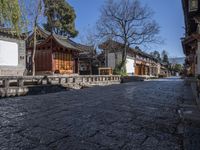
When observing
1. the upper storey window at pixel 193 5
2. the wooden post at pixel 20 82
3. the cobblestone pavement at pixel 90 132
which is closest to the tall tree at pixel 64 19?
the wooden post at pixel 20 82

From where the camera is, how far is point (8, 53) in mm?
18719

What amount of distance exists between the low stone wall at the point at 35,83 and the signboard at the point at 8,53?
5126 mm

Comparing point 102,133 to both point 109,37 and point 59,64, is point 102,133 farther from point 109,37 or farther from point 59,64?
point 109,37

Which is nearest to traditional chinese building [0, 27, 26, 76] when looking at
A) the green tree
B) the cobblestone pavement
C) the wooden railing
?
the wooden railing

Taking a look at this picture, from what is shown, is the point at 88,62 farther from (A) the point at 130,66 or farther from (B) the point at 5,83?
(B) the point at 5,83

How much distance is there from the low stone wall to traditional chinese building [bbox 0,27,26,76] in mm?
4818

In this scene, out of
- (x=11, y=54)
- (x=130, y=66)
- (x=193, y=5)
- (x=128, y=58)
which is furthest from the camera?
(x=130, y=66)

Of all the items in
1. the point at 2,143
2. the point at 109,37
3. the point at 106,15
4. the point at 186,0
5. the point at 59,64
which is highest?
the point at 106,15

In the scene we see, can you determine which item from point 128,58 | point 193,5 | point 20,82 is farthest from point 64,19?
point 193,5

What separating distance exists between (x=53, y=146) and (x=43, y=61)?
23707mm

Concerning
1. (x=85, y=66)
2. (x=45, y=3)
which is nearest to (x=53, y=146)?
(x=45, y=3)

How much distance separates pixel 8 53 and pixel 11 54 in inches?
13.5

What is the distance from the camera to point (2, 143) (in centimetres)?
374

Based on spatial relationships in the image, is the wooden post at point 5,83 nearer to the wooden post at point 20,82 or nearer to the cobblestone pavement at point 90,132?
the wooden post at point 20,82
